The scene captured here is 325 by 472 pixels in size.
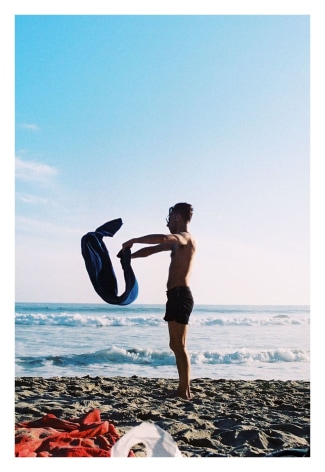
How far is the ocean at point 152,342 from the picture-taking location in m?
7.13

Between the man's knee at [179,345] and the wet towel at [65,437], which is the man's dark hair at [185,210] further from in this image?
the wet towel at [65,437]

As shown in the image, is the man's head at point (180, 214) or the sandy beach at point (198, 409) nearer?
the sandy beach at point (198, 409)

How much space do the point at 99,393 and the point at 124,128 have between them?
2.12 metres

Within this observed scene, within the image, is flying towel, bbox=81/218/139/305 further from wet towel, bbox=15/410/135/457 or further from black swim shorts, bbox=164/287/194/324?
wet towel, bbox=15/410/135/457

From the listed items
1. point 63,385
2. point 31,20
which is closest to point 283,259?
point 63,385

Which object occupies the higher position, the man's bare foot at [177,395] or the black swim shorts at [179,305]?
the black swim shorts at [179,305]

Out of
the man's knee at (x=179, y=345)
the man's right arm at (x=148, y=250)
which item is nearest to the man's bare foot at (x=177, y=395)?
the man's knee at (x=179, y=345)

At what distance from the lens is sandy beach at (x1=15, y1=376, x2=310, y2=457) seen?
298 cm

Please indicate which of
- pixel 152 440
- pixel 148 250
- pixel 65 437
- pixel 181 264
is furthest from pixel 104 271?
pixel 152 440

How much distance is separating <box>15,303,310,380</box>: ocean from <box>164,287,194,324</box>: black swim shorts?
2966 mm

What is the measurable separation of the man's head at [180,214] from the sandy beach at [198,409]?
48.1 inches

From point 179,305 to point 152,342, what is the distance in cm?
499

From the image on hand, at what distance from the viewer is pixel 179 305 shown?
3830mm
